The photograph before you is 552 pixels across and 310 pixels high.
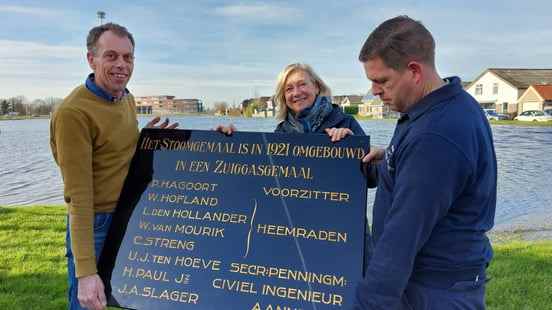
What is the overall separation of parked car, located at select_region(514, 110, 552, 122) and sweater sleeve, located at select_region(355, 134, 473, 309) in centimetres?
5014

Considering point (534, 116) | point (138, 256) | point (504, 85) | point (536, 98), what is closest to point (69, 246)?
point (138, 256)

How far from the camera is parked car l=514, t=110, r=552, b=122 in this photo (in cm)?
4621

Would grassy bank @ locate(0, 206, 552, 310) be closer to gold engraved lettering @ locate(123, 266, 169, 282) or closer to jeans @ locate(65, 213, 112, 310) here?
jeans @ locate(65, 213, 112, 310)

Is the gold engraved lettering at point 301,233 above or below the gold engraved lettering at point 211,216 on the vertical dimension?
below

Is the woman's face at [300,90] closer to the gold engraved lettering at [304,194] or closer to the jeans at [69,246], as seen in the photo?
the gold engraved lettering at [304,194]

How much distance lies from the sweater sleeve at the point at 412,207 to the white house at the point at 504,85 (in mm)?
59349

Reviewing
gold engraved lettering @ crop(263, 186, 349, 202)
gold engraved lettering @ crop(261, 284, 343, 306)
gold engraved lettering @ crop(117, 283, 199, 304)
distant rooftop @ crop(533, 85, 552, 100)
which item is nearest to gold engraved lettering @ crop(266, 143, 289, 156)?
gold engraved lettering @ crop(263, 186, 349, 202)

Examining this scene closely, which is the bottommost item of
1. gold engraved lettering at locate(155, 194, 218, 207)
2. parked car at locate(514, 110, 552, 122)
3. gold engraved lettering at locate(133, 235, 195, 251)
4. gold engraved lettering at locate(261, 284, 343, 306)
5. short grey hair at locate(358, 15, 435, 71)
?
parked car at locate(514, 110, 552, 122)

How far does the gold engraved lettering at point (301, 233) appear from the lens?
2734 mm

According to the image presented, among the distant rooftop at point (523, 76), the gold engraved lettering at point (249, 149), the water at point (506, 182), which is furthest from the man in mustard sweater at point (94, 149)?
the distant rooftop at point (523, 76)

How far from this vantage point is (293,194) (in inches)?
115

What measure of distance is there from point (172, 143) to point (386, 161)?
1.72 m

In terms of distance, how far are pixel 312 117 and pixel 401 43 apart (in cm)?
177

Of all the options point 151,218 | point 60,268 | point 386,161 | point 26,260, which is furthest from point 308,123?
point 26,260
